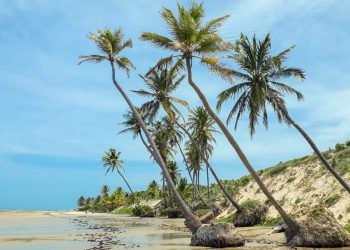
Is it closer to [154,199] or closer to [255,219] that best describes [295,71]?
[255,219]

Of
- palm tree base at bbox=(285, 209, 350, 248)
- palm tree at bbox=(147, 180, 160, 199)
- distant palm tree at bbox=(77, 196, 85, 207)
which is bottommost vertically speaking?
palm tree base at bbox=(285, 209, 350, 248)

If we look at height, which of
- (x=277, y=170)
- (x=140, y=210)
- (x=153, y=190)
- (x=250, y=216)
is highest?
(x=153, y=190)

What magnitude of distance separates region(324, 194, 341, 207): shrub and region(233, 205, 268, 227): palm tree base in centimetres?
575

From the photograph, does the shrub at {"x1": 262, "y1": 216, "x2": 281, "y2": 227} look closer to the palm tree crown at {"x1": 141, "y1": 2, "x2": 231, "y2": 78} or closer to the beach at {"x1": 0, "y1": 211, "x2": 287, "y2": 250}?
the beach at {"x1": 0, "y1": 211, "x2": 287, "y2": 250}

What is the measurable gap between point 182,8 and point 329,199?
18.2 meters

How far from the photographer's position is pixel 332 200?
30781 mm

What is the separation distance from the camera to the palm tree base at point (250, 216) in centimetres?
3459

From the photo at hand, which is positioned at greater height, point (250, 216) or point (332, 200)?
point (332, 200)

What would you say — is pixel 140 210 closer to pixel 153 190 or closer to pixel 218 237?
pixel 153 190

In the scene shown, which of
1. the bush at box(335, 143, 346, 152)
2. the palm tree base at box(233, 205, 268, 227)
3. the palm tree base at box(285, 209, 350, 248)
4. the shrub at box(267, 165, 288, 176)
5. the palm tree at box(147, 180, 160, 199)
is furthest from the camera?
the palm tree at box(147, 180, 160, 199)

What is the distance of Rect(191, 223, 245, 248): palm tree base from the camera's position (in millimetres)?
19778

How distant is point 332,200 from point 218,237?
14.7 meters

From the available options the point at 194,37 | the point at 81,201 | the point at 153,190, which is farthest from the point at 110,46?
the point at 81,201

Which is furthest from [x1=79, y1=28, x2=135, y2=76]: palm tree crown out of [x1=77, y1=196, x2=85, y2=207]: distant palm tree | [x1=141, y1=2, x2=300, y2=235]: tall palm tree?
[x1=77, y1=196, x2=85, y2=207]: distant palm tree
